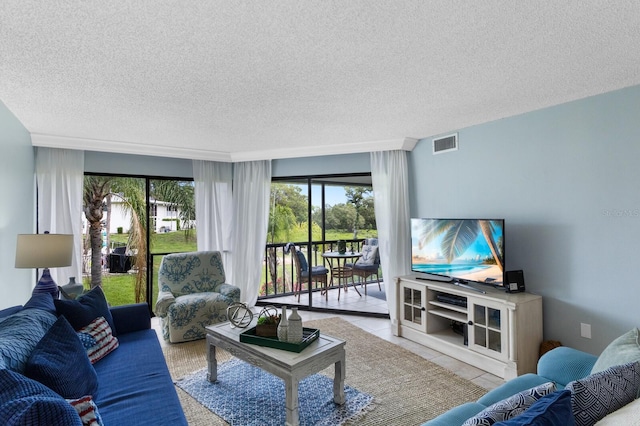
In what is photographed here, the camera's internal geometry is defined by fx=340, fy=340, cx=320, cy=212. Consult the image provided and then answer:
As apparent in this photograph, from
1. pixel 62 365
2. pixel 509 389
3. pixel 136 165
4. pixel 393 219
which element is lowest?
pixel 509 389

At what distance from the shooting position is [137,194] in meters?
4.70

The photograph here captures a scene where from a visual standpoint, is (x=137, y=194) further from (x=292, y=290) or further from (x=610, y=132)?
(x=610, y=132)

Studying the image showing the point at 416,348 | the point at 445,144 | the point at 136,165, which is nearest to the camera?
the point at 416,348

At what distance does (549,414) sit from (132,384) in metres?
2.05

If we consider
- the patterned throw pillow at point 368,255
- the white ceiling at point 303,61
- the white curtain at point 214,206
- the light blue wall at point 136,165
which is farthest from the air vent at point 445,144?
the light blue wall at point 136,165

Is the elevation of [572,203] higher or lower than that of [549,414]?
higher

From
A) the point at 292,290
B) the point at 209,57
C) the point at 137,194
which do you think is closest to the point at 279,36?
the point at 209,57

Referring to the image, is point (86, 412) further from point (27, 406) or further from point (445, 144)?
point (445, 144)

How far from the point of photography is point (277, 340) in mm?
2369

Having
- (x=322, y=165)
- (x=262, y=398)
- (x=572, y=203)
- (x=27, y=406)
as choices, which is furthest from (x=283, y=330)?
(x=322, y=165)

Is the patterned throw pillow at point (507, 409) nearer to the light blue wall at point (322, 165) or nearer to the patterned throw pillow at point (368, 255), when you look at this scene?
the light blue wall at point (322, 165)

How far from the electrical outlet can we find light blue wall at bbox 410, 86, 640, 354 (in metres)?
0.03

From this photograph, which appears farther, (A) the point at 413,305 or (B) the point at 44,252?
(A) the point at 413,305

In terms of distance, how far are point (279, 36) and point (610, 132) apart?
2664 millimetres
